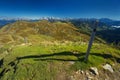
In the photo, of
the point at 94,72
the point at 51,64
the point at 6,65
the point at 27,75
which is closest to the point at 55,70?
the point at 51,64

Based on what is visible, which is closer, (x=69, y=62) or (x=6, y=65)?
(x=69, y=62)

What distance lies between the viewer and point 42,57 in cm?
1780

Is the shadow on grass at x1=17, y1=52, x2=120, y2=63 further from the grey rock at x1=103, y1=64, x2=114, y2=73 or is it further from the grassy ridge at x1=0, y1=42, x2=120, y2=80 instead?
the grey rock at x1=103, y1=64, x2=114, y2=73

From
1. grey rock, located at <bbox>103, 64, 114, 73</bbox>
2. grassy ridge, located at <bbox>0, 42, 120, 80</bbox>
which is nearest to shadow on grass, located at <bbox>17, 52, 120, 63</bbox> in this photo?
grassy ridge, located at <bbox>0, 42, 120, 80</bbox>

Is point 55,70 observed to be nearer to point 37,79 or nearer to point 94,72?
point 37,79

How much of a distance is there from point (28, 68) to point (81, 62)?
4751mm

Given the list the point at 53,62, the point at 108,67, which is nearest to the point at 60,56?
the point at 53,62

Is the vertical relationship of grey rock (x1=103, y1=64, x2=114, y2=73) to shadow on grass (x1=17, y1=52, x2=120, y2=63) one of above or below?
below

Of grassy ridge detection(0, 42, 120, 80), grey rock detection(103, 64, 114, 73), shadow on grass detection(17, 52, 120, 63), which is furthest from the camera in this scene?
shadow on grass detection(17, 52, 120, 63)

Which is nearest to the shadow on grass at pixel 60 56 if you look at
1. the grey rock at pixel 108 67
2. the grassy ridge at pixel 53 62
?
the grassy ridge at pixel 53 62

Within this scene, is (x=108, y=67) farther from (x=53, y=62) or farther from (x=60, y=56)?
(x=53, y=62)

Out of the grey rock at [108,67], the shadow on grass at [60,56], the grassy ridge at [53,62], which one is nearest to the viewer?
the grassy ridge at [53,62]

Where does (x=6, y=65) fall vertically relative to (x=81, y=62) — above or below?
below

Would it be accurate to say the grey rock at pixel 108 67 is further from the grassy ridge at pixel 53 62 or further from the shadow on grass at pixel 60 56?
the shadow on grass at pixel 60 56
